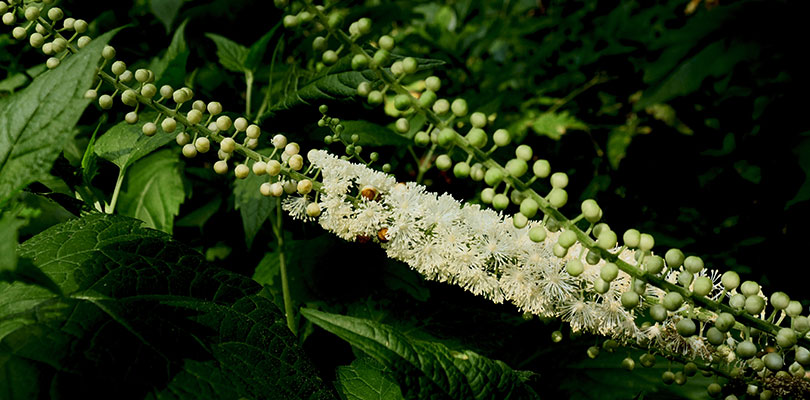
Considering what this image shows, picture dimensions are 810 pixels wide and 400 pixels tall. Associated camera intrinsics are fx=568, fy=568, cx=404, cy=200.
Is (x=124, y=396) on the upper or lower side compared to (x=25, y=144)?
lower

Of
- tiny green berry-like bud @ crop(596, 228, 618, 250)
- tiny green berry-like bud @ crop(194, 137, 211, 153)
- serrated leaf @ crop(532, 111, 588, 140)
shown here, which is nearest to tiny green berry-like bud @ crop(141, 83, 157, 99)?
tiny green berry-like bud @ crop(194, 137, 211, 153)

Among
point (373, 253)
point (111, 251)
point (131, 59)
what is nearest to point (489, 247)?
point (373, 253)

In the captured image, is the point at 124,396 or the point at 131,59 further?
the point at 131,59

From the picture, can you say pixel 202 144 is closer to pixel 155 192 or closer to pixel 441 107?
pixel 441 107

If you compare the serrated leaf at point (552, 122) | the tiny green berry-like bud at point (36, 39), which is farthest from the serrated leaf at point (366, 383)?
the serrated leaf at point (552, 122)

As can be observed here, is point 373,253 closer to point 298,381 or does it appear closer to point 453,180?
point 453,180

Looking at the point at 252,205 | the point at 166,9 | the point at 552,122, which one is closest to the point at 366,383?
the point at 252,205
